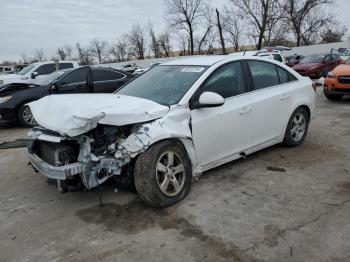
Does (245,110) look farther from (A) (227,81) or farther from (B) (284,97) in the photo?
(B) (284,97)

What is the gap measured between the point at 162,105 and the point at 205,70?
847 millimetres

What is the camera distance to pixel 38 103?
477 cm

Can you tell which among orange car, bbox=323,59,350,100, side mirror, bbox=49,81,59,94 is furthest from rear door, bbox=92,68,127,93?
orange car, bbox=323,59,350,100

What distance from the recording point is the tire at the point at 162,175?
3943 millimetres

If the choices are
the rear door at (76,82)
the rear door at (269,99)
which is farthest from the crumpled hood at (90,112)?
the rear door at (76,82)

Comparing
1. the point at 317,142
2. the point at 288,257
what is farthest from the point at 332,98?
the point at 288,257

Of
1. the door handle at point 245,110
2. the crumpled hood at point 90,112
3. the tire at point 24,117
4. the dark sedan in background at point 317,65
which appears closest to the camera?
the crumpled hood at point 90,112

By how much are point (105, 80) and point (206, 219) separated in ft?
24.7

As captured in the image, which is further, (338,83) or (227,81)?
(338,83)

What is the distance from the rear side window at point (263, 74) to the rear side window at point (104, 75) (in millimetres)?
5963

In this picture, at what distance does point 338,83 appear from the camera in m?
10.8

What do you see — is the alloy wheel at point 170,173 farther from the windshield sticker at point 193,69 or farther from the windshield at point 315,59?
the windshield at point 315,59

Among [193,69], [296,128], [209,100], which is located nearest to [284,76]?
[296,128]

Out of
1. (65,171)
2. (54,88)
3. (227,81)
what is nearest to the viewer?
(65,171)
